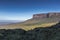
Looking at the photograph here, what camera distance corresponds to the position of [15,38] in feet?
120

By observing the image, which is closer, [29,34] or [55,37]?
[55,37]

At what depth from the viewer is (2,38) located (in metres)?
36.3

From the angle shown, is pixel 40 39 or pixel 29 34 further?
pixel 29 34

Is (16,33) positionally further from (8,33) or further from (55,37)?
(55,37)

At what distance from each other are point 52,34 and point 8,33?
9706mm

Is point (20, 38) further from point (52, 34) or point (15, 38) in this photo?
point (52, 34)

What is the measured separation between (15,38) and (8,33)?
272cm

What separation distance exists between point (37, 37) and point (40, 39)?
101cm

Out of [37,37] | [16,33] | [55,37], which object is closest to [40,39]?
[37,37]

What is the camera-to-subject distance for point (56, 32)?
120 ft

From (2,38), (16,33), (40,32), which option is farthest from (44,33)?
(2,38)

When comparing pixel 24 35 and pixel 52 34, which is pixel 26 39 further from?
pixel 52 34

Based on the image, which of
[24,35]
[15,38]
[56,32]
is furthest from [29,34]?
[56,32]

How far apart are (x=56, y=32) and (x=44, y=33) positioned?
103 inches
